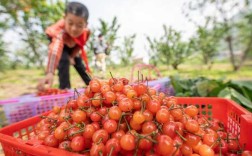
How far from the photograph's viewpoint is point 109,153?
0.75 meters

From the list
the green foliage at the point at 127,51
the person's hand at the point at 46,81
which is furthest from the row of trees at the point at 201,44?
the person's hand at the point at 46,81

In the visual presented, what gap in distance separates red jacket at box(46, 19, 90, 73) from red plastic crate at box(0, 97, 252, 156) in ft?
4.58

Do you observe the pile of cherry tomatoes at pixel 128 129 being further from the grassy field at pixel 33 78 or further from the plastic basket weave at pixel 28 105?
the grassy field at pixel 33 78

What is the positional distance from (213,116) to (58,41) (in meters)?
1.92

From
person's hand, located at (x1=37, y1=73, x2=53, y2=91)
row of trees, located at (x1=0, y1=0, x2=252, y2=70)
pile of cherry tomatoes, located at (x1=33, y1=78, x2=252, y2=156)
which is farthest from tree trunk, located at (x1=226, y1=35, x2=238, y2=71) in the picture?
pile of cherry tomatoes, located at (x1=33, y1=78, x2=252, y2=156)

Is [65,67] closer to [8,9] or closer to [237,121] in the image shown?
[8,9]

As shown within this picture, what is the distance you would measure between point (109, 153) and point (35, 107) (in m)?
1.57

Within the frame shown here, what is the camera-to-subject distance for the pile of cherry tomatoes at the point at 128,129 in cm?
76

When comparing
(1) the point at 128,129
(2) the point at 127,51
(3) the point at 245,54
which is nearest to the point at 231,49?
(3) the point at 245,54

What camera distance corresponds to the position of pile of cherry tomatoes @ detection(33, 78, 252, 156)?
2.50 feet

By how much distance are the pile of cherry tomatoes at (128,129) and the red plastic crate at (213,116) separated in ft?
→ 0.22

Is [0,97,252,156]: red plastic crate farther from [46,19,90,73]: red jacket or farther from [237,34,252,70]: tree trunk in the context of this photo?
[237,34,252,70]: tree trunk

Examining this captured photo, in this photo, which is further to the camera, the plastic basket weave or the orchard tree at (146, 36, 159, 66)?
the orchard tree at (146, 36, 159, 66)

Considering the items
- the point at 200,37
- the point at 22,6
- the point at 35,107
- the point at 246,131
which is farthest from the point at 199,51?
the point at 246,131
